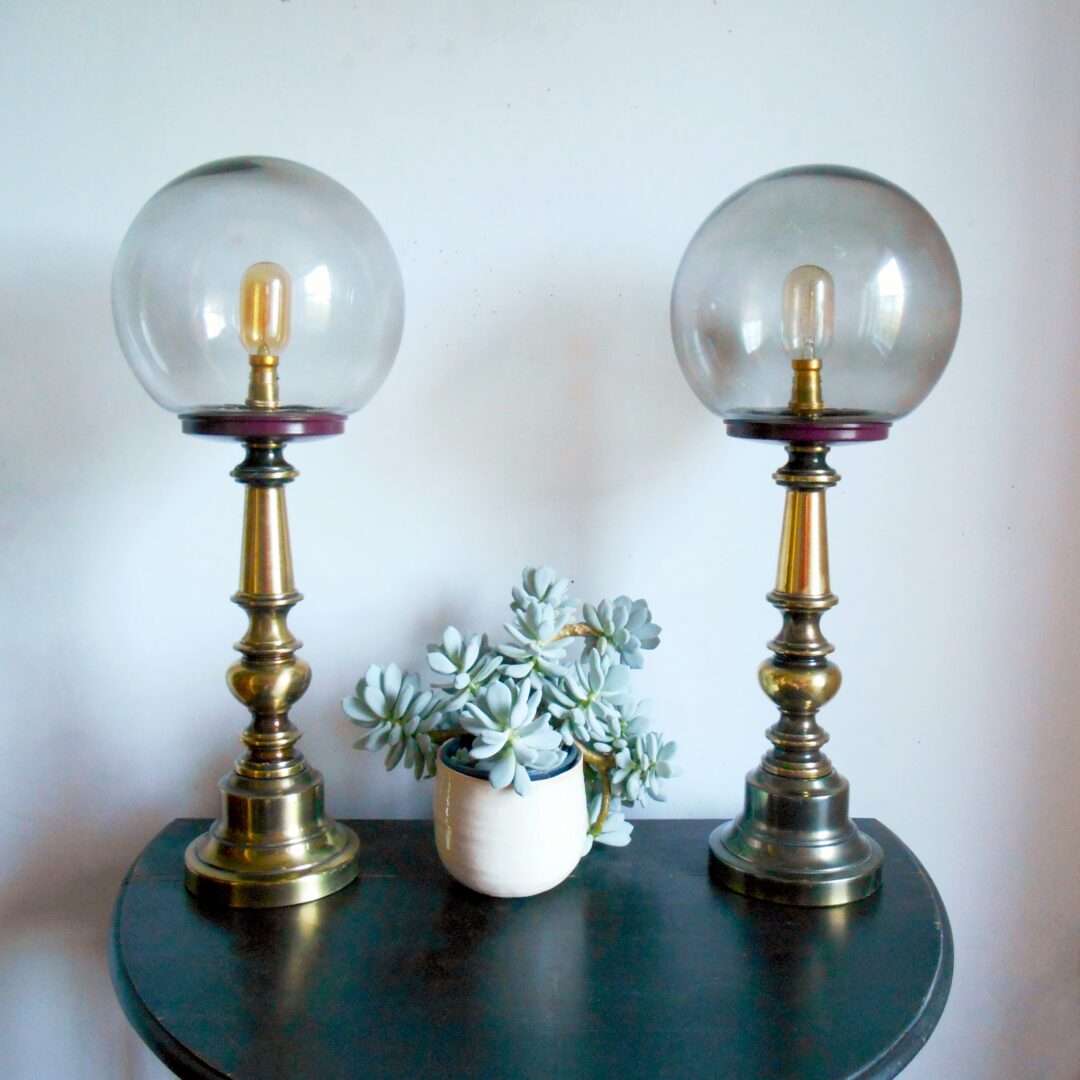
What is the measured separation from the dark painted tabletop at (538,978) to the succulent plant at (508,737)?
119mm

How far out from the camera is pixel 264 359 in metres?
0.77

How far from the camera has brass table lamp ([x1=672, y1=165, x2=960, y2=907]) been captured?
2.50 ft

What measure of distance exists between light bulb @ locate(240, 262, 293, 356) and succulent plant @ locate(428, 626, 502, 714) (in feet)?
0.86

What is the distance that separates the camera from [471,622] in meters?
1.02

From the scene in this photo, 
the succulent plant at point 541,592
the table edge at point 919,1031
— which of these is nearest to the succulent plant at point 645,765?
the succulent plant at point 541,592

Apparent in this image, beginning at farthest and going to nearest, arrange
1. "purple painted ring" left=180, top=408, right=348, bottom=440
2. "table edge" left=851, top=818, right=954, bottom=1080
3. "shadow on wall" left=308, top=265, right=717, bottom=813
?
"shadow on wall" left=308, top=265, right=717, bottom=813, "purple painted ring" left=180, top=408, right=348, bottom=440, "table edge" left=851, top=818, right=954, bottom=1080

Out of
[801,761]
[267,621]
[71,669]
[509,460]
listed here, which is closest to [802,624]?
[801,761]

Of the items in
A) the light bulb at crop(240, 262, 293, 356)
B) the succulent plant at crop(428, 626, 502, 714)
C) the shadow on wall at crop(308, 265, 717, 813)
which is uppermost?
the light bulb at crop(240, 262, 293, 356)

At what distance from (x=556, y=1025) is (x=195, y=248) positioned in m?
0.59

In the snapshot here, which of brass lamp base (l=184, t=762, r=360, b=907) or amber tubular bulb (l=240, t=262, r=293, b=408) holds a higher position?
amber tubular bulb (l=240, t=262, r=293, b=408)

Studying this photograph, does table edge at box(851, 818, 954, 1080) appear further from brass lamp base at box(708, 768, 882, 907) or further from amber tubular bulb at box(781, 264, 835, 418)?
amber tubular bulb at box(781, 264, 835, 418)

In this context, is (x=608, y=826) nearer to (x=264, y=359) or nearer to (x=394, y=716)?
(x=394, y=716)

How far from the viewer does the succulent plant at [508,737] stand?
77 cm

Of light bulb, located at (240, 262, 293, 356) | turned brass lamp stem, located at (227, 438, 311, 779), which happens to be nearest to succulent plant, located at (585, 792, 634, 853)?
turned brass lamp stem, located at (227, 438, 311, 779)
